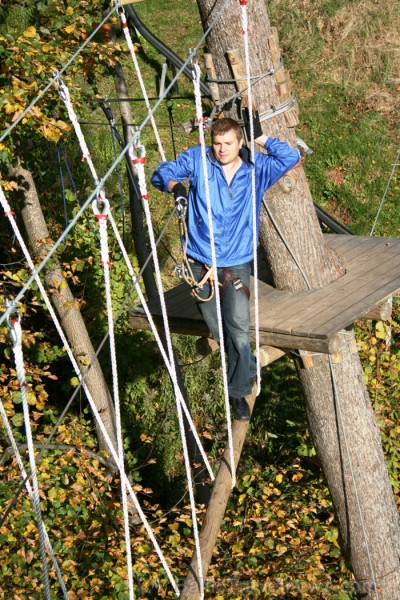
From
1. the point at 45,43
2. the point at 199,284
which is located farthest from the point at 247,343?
the point at 45,43

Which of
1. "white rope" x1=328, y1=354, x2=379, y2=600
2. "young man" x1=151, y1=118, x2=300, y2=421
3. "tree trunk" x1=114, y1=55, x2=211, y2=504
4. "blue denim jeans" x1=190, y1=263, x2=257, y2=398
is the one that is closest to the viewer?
"young man" x1=151, y1=118, x2=300, y2=421

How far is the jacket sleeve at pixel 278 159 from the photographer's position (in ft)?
14.1

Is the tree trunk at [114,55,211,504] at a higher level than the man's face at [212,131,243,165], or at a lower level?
lower

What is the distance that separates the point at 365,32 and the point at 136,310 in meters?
7.91

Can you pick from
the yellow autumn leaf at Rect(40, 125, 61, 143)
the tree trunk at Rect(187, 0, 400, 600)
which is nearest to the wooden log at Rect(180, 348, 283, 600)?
the tree trunk at Rect(187, 0, 400, 600)

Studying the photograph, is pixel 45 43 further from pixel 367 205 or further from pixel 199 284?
pixel 367 205

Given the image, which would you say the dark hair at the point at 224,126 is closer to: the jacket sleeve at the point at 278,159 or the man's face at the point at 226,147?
the man's face at the point at 226,147

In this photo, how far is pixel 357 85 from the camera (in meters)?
11.7

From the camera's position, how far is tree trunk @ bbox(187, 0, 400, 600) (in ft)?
15.8

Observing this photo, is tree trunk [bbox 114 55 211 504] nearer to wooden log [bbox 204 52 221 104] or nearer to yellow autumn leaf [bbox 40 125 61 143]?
yellow autumn leaf [bbox 40 125 61 143]

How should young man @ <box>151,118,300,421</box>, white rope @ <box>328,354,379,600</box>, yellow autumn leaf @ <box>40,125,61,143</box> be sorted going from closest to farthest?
young man @ <box>151,118,300,421</box>, white rope @ <box>328,354,379,600</box>, yellow autumn leaf @ <box>40,125,61,143</box>

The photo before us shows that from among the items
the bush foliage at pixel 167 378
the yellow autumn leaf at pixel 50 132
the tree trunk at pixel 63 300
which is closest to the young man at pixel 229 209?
the bush foliage at pixel 167 378

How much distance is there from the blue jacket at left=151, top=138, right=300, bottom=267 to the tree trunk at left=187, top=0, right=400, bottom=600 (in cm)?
59

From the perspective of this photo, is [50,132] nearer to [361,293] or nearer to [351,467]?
[361,293]
